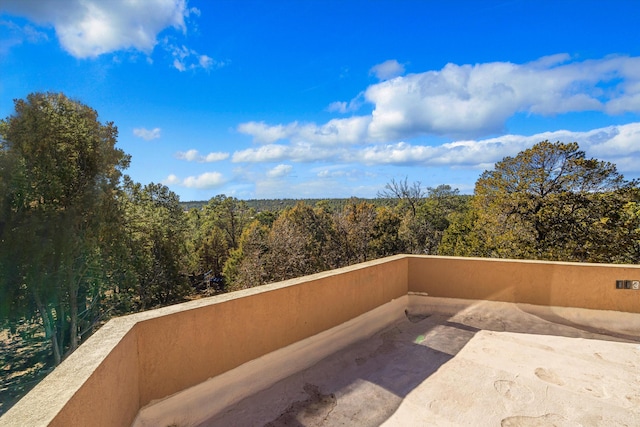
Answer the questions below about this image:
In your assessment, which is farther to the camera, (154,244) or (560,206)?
(154,244)

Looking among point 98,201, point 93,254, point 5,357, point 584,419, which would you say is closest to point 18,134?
point 98,201

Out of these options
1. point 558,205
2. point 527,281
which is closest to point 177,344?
point 527,281

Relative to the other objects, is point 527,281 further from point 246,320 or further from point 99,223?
point 99,223

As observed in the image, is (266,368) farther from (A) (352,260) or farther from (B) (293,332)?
(A) (352,260)

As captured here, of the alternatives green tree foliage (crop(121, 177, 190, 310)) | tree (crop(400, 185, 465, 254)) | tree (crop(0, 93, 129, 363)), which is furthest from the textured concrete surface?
tree (crop(400, 185, 465, 254))

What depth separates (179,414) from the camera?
7.15ft

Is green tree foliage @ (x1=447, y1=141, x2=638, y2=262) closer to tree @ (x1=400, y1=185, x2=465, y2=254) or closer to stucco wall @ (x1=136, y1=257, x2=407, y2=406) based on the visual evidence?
stucco wall @ (x1=136, y1=257, x2=407, y2=406)

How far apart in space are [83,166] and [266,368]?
47.7ft

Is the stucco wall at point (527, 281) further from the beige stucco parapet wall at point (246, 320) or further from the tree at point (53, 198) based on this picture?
the tree at point (53, 198)

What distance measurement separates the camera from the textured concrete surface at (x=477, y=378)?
2400 millimetres

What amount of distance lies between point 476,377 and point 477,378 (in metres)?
0.02

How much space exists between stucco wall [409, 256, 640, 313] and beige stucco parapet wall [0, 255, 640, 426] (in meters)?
0.01

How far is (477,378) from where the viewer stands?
115 inches

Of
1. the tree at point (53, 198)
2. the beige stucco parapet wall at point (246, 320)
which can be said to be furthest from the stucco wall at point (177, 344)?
the tree at point (53, 198)
